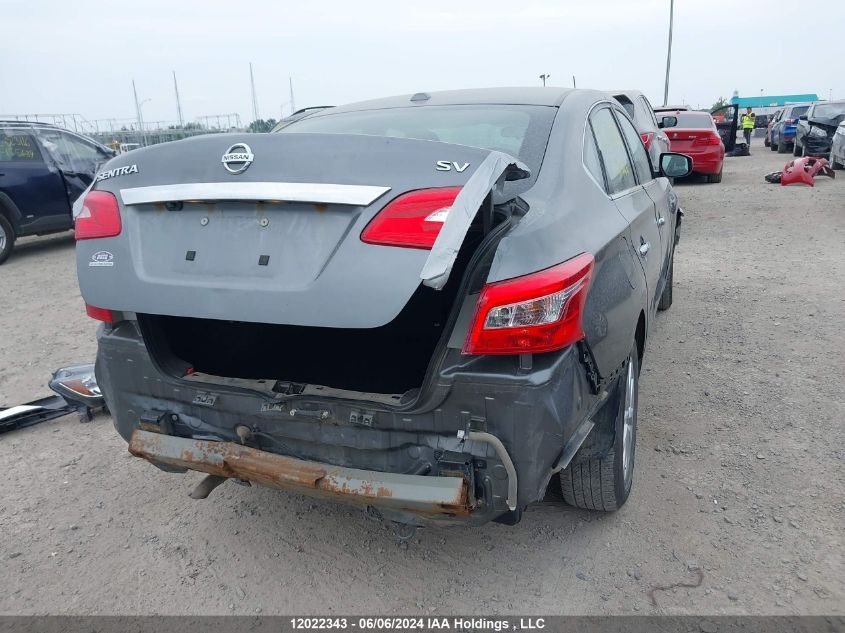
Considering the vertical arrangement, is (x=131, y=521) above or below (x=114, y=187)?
below

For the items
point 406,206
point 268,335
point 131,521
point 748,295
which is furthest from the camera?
point 748,295

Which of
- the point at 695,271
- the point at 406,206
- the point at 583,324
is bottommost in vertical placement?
the point at 695,271

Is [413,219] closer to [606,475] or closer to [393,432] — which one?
[393,432]

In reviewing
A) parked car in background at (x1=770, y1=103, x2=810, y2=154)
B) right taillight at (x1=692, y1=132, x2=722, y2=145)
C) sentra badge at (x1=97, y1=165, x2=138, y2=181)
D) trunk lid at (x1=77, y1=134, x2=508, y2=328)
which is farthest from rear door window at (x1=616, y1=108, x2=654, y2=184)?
parked car in background at (x1=770, y1=103, x2=810, y2=154)

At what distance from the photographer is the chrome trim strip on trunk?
72.1 inches

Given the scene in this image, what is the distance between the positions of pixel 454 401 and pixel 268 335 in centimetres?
105

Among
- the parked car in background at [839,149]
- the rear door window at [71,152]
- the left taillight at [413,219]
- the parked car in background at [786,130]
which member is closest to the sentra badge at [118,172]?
the left taillight at [413,219]

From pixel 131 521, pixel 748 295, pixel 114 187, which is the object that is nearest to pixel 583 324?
pixel 114 187

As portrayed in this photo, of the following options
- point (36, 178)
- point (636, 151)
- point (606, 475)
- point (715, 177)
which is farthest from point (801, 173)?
point (36, 178)

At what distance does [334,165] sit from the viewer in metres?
1.89

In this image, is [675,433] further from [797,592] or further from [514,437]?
[514,437]

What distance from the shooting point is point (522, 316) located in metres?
1.85

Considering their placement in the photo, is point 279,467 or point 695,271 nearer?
point 279,467

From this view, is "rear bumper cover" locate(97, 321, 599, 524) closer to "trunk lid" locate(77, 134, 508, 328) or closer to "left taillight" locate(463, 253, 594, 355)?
"left taillight" locate(463, 253, 594, 355)
